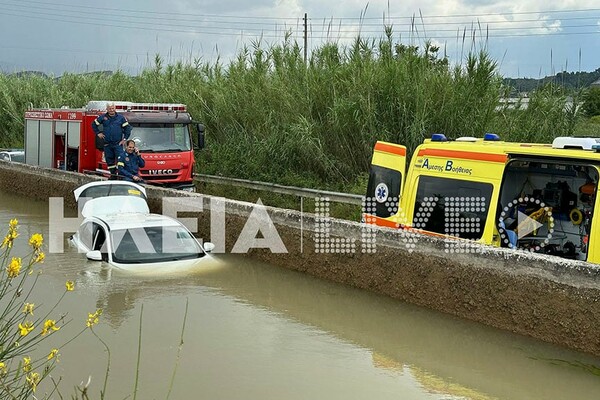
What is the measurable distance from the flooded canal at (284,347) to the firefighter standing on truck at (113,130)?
5.88m

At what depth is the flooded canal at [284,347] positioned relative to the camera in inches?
265

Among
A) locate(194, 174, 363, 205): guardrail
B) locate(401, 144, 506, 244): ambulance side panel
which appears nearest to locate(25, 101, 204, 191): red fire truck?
locate(194, 174, 363, 205): guardrail

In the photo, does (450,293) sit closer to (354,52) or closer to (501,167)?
(501,167)

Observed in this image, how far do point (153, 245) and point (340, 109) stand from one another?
221 inches

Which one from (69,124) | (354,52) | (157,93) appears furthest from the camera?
(157,93)

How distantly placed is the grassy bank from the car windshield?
468 cm

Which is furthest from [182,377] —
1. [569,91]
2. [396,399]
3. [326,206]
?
[569,91]

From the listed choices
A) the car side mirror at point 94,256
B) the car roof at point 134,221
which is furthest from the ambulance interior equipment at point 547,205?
the car side mirror at point 94,256

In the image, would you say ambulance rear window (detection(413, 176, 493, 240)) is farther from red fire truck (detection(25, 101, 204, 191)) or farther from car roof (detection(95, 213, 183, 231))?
red fire truck (detection(25, 101, 204, 191))

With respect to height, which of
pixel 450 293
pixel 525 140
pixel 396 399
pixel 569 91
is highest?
pixel 569 91

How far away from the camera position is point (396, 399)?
21.3 ft

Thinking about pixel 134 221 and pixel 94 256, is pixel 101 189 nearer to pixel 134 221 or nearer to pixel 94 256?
pixel 134 221

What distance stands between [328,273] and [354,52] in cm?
706

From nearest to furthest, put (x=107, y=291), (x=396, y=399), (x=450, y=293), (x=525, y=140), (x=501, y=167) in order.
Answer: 1. (x=396, y=399)
2. (x=501, y=167)
3. (x=450, y=293)
4. (x=107, y=291)
5. (x=525, y=140)
